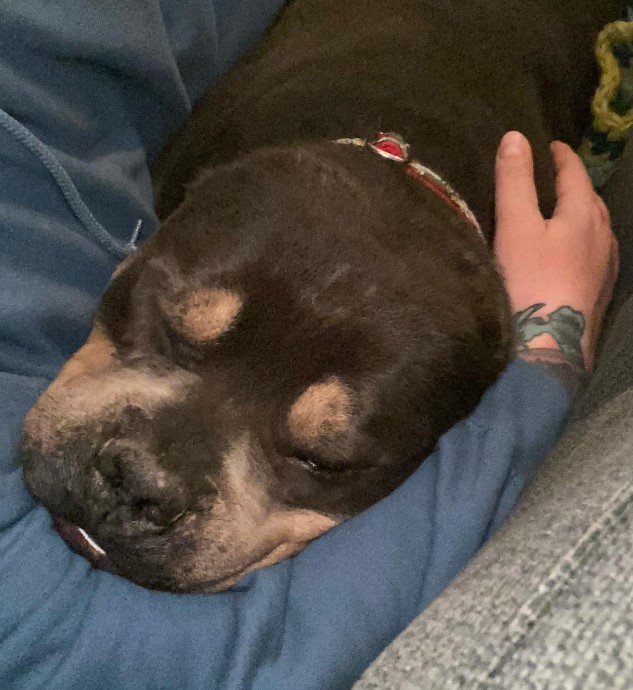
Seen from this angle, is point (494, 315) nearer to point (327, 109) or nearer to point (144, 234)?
point (327, 109)

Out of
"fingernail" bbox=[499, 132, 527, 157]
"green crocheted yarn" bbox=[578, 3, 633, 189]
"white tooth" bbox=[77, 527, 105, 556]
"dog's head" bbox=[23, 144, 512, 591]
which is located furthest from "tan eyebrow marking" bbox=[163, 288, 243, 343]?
"green crocheted yarn" bbox=[578, 3, 633, 189]

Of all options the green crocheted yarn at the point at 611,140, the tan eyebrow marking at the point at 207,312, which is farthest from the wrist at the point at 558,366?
the green crocheted yarn at the point at 611,140

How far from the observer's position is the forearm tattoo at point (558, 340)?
4.99 ft

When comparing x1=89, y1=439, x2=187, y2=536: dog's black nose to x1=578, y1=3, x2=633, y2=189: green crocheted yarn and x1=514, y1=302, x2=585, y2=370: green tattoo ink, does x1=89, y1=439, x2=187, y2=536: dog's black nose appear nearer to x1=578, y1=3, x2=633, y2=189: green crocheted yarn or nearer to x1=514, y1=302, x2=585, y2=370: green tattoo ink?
x1=514, y1=302, x2=585, y2=370: green tattoo ink

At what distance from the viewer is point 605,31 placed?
2402mm

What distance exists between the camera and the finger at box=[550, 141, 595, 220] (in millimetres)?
1848

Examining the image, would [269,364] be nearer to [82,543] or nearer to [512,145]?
[82,543]

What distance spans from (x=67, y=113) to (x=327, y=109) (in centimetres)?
61

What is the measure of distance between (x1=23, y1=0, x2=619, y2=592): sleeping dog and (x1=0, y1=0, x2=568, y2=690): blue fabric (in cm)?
6

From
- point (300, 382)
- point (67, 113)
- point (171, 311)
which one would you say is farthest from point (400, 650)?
point (67, 113)

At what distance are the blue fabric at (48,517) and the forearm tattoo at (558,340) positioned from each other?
7 centimetres

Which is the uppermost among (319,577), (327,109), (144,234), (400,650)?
(327,109)

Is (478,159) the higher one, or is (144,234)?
(478,159)

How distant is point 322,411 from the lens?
4.09 ft
